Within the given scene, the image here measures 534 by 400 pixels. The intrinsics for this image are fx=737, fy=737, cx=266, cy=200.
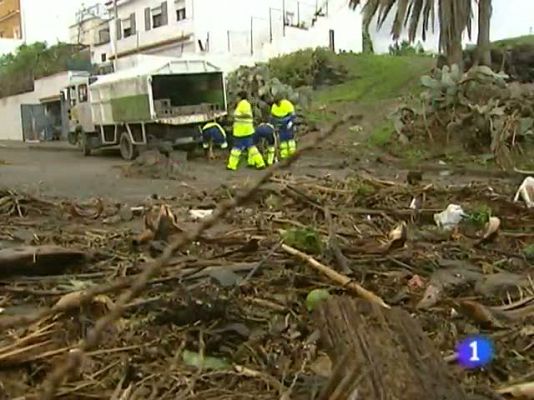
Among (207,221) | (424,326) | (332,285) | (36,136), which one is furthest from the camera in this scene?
(36,136)

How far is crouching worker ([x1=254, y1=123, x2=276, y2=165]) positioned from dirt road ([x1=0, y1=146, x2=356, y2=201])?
2.54 feet

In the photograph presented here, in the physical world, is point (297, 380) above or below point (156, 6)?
below

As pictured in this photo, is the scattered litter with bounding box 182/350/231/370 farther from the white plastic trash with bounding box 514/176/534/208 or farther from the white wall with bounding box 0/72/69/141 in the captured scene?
the white wall with bounding box 0/72/69/141

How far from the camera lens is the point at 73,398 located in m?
3.01

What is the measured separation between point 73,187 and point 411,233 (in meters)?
7.85

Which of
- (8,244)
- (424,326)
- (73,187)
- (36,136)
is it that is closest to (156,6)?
(36,136)

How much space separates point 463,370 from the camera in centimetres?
328

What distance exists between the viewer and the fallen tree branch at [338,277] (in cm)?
433

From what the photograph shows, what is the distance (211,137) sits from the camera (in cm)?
1927

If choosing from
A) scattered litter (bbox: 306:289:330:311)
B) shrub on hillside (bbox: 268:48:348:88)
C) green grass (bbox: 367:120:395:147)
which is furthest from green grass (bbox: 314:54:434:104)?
scattered litter (bbox: 306:289:330:311)

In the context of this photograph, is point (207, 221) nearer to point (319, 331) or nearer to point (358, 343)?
point (358, 343)

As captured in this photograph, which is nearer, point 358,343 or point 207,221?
point 207,221

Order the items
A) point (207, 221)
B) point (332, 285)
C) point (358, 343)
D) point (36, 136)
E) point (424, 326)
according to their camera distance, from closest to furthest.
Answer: point (207, 221)
point (358, 343)
point (424, 326)
point (332, 285)
point (36, 136)

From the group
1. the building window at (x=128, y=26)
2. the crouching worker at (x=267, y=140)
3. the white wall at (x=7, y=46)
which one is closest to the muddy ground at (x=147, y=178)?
the crouching worker at (x=267, y=140)
